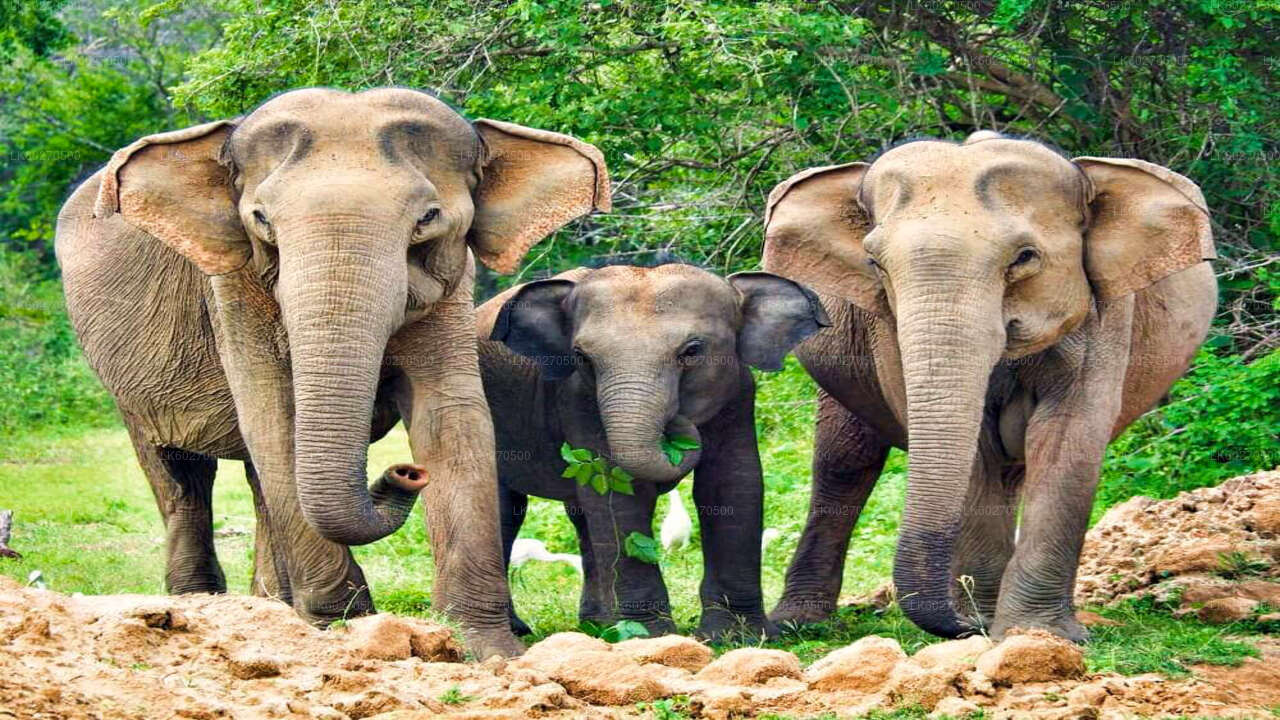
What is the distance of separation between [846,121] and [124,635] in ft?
25.7

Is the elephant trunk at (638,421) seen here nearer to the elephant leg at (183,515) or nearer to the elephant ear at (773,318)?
the elephant ear at (773,318)

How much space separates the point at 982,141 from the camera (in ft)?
26.5

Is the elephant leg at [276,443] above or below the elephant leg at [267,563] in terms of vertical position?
above

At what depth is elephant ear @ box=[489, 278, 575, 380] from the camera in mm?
9258

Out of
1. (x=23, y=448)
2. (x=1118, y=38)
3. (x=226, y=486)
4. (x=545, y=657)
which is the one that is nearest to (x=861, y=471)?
(x=545, y=657)

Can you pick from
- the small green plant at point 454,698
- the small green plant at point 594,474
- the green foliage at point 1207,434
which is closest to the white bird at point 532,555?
the small green plant at point 594,474

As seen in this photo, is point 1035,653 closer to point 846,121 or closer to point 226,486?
point 846,121

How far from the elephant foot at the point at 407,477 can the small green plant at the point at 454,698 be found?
4.53 feet

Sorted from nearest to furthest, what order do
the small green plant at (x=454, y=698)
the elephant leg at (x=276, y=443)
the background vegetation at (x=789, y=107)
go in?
the small green plant at (x=454, y=698) < the elephant leg at (x=276, y=443) < the background vegetation at (x=789, y=107)

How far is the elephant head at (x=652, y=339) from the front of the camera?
28.0 ft

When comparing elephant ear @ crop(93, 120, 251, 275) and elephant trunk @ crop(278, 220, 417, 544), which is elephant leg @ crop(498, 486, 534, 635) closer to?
elephant ear @ crop(93, 120, 251, 275)

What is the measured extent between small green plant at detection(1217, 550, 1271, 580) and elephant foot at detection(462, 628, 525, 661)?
3788 mm

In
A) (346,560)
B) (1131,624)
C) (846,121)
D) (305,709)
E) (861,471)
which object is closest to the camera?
(305,709)

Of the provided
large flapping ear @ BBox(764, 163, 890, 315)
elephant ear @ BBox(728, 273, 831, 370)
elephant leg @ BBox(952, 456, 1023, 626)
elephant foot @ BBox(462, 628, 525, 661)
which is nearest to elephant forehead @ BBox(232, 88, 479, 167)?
large flapping ear @ BBox(764, 163, 890, 315)
